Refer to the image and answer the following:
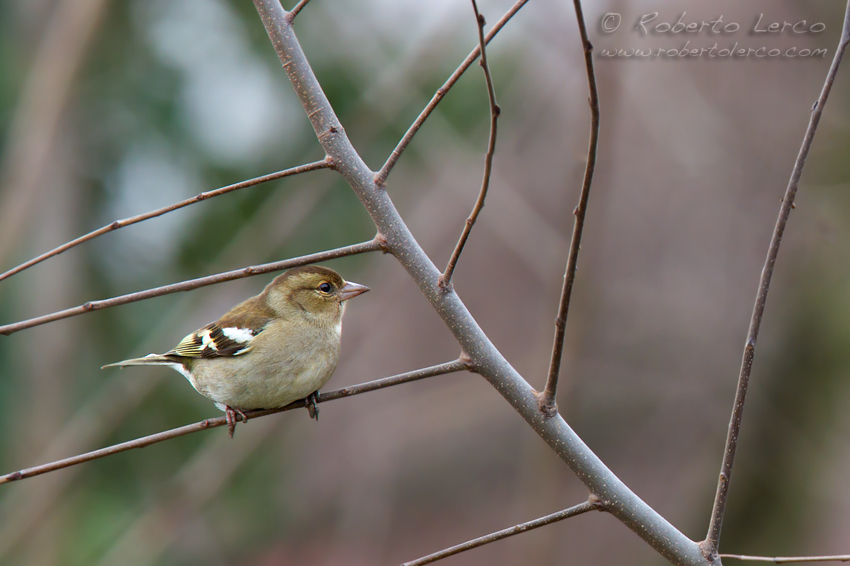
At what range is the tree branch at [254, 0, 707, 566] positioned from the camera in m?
1.99

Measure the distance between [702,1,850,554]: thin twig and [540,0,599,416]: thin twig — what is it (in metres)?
0.53

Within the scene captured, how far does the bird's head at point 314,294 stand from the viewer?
3.90 m

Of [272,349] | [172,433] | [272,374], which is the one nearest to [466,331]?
[172,433]

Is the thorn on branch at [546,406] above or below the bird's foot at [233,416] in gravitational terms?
above

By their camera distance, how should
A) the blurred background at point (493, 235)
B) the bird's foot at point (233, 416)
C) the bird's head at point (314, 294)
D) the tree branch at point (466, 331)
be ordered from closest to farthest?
the tree branch at point (466, 331) < the bird's foot at point (233, 416) < the bird's head at point (314, 294) < the blurred background at point (493, 235)

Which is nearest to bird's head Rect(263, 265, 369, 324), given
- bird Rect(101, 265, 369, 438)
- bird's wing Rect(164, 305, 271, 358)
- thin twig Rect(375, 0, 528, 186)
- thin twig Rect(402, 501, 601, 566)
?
bird Rect(101, 265, 369, 438)

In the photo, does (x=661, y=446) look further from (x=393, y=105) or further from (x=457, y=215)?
(x=393, y=105)

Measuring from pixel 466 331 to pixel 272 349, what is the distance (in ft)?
5.99

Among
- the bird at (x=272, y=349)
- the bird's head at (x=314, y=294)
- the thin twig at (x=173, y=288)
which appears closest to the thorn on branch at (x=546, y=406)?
the thin twig at (x=173, y=288)

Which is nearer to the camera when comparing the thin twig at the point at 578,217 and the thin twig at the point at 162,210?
the thin twig at the point at 578,217

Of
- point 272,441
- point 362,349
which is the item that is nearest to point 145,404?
point 272,441

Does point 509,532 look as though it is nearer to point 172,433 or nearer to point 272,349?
point 172,433

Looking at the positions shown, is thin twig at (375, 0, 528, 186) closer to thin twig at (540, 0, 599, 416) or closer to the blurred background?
thin twig at (540, 0, 599, 416)

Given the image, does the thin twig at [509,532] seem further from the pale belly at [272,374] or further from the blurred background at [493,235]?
the blurred background at [493,235]
